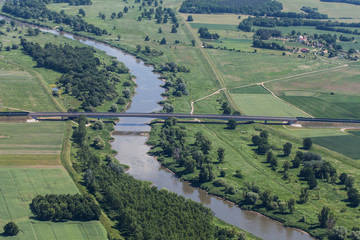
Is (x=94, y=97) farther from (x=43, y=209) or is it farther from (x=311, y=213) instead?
(x=311, y=213)

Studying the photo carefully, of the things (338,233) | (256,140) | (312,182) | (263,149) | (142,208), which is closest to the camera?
(338,233)

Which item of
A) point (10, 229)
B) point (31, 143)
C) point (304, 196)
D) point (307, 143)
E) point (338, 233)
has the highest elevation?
point (307, 143)

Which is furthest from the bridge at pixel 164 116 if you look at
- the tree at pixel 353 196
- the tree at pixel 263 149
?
the tree at pixel 353 196

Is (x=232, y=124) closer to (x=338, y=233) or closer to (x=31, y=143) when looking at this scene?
(x=338, y=233)

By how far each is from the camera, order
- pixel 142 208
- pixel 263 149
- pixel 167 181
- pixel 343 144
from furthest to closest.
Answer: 1. pixel 343 144
2. pixel 263 149
3. pixel 167 181
4. pixel 142 208

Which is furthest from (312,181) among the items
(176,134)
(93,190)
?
(93,190)

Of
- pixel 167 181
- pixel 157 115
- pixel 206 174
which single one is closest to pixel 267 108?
pixel 157 115
